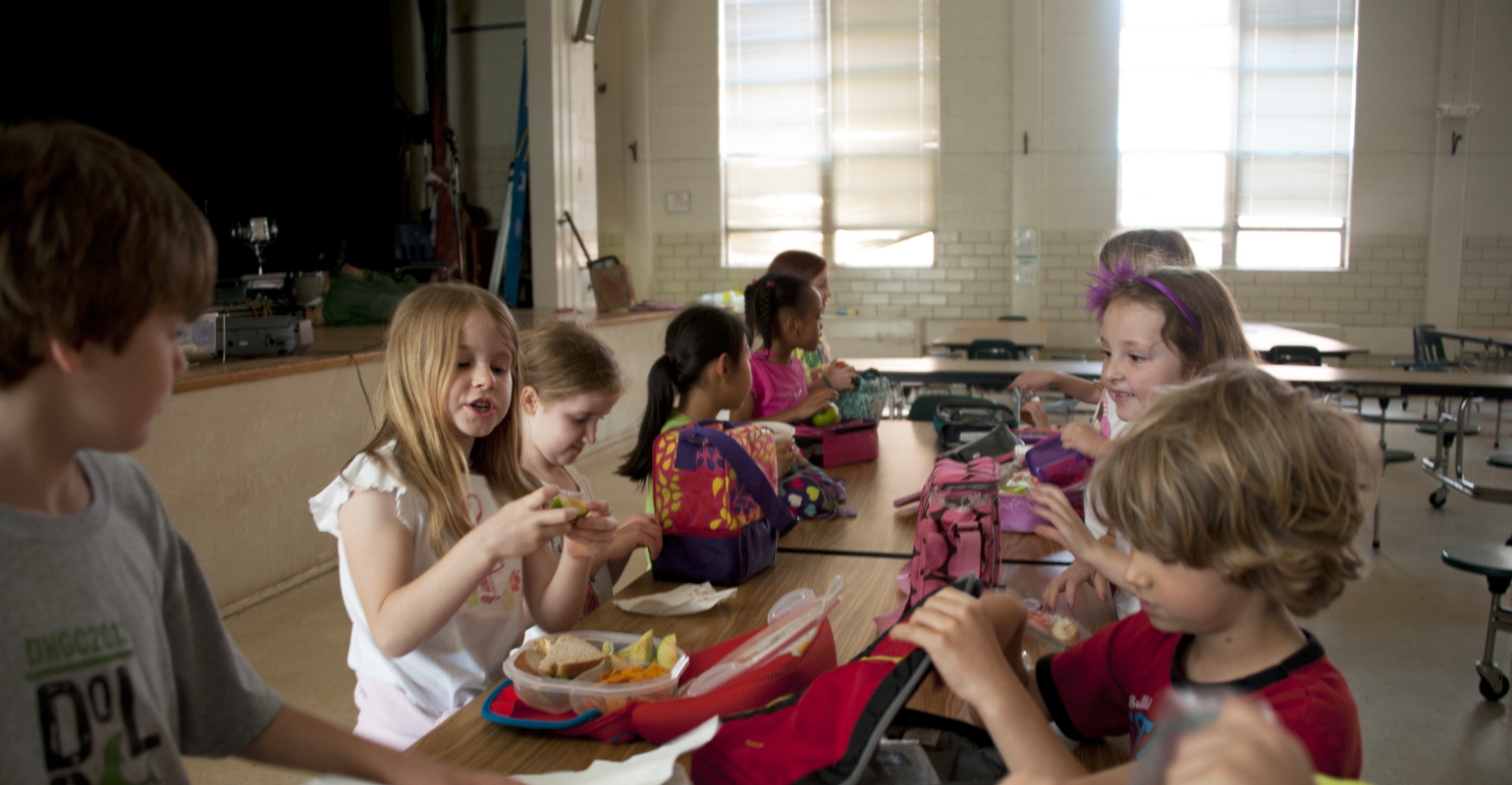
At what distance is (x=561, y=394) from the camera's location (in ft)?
6.29

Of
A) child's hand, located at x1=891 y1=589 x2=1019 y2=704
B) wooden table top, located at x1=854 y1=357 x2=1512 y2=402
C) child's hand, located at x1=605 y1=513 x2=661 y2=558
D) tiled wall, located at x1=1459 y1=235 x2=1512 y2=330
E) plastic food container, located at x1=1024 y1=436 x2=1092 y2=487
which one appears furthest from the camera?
tiled wall, located at x1=1459 y1=235 x2=1512 y2=330

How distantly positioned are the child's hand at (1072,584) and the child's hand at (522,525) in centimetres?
85

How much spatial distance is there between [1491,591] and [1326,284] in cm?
732

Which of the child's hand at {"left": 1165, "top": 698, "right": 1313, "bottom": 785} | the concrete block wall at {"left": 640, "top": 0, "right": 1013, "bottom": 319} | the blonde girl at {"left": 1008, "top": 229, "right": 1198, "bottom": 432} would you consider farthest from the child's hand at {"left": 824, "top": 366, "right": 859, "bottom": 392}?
the concrete block wall at {"left": 640, "top": 0, "right": 1013, "bottom": 319}

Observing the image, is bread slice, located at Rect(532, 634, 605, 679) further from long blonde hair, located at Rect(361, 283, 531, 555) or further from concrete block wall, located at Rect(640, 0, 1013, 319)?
concrete block wall, located at Rect(640, 0, 1013, 319)

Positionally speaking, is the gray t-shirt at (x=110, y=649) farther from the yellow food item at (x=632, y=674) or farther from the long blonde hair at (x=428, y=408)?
the long blonde hair at (x=428, y=408)

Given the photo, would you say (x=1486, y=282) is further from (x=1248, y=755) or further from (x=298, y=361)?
(x=1248, y=755)

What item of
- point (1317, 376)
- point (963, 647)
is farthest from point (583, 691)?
point (1317, 376)

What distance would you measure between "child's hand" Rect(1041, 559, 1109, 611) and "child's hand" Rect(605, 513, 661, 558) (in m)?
0.69

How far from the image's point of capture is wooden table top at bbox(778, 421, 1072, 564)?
2.07 meters

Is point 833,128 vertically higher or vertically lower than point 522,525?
higher

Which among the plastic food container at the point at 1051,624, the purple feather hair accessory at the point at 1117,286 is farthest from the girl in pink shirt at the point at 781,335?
the plastic food container at the point at 1051,624

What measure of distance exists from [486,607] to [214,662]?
690 millimetres

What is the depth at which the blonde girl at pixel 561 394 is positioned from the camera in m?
1.92
